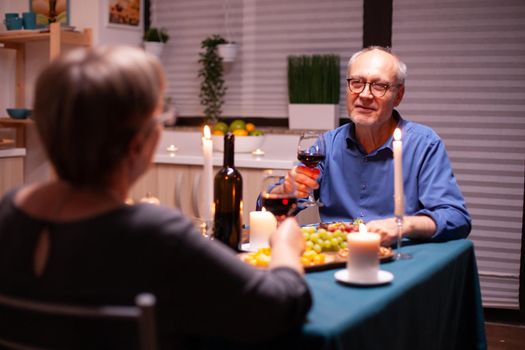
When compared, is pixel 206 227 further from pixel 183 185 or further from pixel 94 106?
pixel 183 185

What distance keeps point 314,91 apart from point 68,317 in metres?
3.41

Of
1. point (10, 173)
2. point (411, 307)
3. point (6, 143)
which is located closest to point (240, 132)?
point (10, 173)

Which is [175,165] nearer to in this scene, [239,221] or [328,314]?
[239,221]

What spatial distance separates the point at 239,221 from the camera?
2.04m

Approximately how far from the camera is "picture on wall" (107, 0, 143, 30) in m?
4.74

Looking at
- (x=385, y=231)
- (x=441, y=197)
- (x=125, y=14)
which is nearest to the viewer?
(x=385, y=231)

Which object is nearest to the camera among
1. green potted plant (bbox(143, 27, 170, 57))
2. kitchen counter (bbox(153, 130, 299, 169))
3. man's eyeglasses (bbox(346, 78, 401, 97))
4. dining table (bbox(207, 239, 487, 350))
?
dining table (bbox(207, 239, 487, 350))

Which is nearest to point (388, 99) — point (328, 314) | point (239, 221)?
point (239, 221)

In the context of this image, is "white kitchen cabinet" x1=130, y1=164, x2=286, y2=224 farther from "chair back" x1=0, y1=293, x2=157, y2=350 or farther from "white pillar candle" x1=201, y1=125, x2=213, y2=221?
"chair back" x1=0, y1=293, x2=157, y2=350

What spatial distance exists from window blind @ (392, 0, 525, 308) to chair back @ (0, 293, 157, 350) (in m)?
3.28

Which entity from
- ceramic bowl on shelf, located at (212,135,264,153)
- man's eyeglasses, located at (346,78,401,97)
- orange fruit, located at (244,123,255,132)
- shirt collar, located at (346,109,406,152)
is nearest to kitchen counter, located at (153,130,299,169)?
ceramic bowl on shelf, located at (212,135,264,153)

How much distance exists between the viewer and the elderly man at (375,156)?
2.57 metres

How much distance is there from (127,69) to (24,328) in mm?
469

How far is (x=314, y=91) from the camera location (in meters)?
4.43
